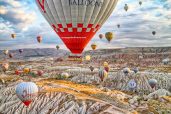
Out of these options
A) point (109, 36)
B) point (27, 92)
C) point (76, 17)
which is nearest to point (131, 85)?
point (109, 36)

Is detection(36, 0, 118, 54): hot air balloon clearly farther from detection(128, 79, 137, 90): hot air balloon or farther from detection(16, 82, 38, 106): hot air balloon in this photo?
detection(128, 79, 137, 90): hot air balloon

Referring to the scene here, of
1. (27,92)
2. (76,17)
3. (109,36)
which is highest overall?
(76,17)

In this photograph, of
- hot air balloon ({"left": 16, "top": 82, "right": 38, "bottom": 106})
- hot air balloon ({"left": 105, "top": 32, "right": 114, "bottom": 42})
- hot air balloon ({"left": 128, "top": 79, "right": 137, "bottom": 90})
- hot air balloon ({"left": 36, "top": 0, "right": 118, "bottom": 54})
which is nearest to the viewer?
hot air balloon ({"left": 36, "top": 0, "right": 118, "bottom": 54})

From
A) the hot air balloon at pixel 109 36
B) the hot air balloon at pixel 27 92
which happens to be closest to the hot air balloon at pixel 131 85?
the hot air balloon at pixel 109 36

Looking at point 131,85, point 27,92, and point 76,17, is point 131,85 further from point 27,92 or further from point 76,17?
point 76,17

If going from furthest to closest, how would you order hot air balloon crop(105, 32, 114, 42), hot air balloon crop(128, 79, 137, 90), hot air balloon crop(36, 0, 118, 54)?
hot air balloon crop(128, 79, 137, 90) < hot air balloon crop(105, 32, 114, 42) < hot air balloon crop(36, 0, 118, 54)

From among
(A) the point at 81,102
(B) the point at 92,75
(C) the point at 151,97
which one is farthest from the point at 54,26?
(B) the point at 92,75

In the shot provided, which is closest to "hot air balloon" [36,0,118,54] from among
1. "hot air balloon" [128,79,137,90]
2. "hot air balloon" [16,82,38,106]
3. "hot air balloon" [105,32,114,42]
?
"hot air balloon" [16,82,38,106]

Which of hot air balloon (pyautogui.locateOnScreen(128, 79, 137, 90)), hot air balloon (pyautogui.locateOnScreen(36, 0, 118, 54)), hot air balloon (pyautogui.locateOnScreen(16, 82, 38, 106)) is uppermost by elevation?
hot air balloon (pyautogui.locateOnScreen(36, 0, 118, 54))
